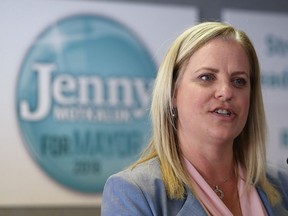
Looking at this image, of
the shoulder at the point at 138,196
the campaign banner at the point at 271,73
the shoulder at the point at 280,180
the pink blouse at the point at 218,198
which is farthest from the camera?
the campaign banner at the point at 271,73

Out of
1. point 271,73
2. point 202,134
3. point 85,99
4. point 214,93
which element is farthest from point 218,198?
point 271,73

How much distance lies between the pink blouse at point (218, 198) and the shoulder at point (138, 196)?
0.31 feet

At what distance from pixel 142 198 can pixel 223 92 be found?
35 cm

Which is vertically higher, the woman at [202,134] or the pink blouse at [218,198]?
the woman at [202,134]

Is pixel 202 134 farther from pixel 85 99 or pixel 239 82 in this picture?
pixel 85 99

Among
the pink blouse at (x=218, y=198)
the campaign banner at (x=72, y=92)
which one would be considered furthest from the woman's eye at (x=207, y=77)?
the campaign banner at (x=72, y=92)

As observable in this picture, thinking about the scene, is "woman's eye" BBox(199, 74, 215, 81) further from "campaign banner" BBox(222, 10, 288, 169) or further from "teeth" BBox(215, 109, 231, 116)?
"campaign banner" BBox(222, 10, 288, 169)

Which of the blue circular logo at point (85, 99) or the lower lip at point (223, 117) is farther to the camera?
the blue circular logo at point (85, 99)

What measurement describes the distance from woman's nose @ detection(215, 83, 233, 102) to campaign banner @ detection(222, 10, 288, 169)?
72.5 inches

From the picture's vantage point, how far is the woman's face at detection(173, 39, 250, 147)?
1.43m

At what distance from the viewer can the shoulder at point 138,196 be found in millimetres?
1307

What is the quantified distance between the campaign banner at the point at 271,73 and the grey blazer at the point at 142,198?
195 centimetres

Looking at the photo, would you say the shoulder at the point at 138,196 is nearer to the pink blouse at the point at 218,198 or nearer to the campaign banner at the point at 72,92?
the pink blouse at the point at 218,198

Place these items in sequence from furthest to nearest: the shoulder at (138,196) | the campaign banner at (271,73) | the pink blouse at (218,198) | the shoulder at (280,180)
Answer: the campaign banner at (271,73)
the shoulder at (280,180)
the pink blouse at (218,198)
the shoulder at (138,196)
